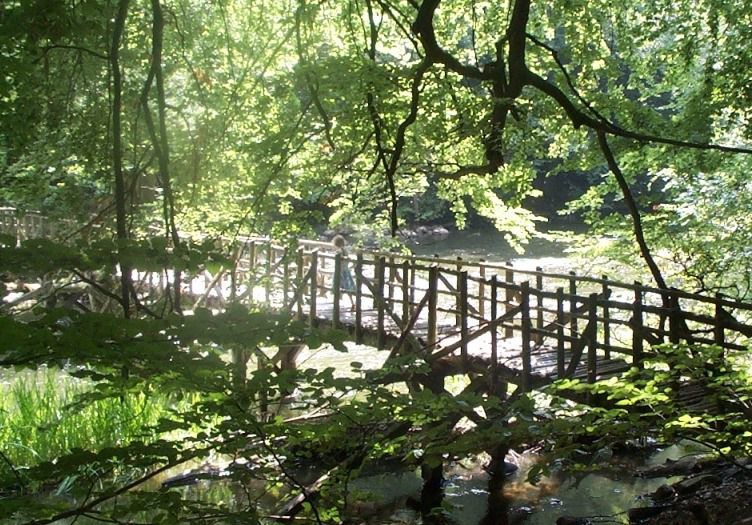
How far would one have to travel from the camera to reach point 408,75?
233 inches

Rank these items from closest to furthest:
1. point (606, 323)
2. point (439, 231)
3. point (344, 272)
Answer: point (606, 323), point (344, 272), point (439, 231)

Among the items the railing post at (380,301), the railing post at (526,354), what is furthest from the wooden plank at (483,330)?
the railing post at (380,301)

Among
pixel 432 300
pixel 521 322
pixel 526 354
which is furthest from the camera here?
pixel 432 300

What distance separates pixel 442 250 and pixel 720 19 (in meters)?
22.0

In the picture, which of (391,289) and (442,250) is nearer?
(391,289)

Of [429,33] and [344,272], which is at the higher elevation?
[429,33]

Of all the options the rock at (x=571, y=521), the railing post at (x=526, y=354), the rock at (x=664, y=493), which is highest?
the railing post at (x=526, y=354)

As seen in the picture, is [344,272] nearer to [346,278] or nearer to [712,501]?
[346,278]

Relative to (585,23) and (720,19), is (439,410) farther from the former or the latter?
(720,19)

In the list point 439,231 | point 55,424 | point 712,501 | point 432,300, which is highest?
point 439,231

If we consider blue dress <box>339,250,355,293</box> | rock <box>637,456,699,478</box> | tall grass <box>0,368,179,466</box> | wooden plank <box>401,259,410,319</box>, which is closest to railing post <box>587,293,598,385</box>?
rock <box>637,456,699,478</box>

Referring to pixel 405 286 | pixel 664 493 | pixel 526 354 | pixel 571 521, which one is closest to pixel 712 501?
pixel 571 521

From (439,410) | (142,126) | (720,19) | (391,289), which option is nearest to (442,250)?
(391,289)

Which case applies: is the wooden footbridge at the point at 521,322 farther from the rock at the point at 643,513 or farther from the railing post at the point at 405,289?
the rock at the point at 643,513
